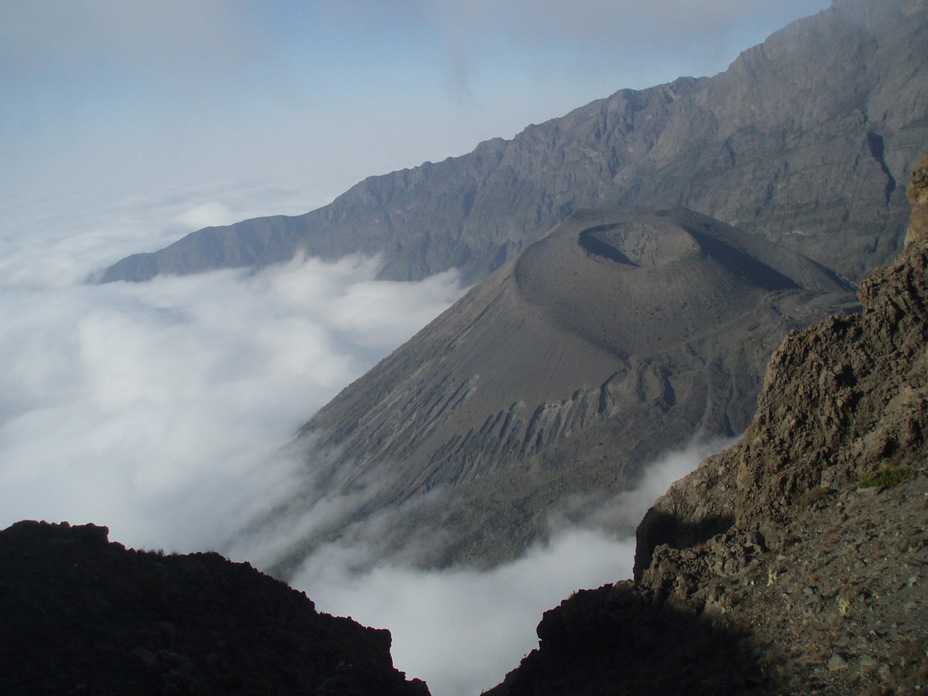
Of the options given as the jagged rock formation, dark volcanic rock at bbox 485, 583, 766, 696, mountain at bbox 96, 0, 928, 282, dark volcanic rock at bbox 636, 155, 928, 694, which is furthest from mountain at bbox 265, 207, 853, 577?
dark volcanic rock at bbox 636, 155, 928, 694

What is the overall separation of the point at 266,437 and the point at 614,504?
265ft

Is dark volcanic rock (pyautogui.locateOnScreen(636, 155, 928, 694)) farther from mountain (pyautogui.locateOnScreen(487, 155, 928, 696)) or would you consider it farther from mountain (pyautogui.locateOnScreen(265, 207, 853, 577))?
mountain (pyautogui.locateOnScreen(265, 207, 853, 577))

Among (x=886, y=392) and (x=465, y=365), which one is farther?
(x=465, y=365)

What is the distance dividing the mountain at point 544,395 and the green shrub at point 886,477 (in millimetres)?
46625

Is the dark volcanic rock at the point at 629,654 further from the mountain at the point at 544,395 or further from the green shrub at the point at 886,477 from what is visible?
the mountain at the point at 544,395

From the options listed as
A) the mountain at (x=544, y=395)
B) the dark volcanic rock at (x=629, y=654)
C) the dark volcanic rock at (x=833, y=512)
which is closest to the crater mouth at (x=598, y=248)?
the mountain at (x=544, y=395)

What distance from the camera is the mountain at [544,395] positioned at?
63031 mm

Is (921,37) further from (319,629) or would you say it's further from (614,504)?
(319,629)

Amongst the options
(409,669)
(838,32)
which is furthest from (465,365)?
(838,32)

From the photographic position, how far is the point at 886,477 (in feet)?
38.5

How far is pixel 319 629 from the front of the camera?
14695 millimetres

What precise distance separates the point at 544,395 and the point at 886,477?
59505 millimetres

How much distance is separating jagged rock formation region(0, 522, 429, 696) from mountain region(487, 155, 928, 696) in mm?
4545

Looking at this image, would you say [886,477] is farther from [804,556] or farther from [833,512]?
[804,556]
